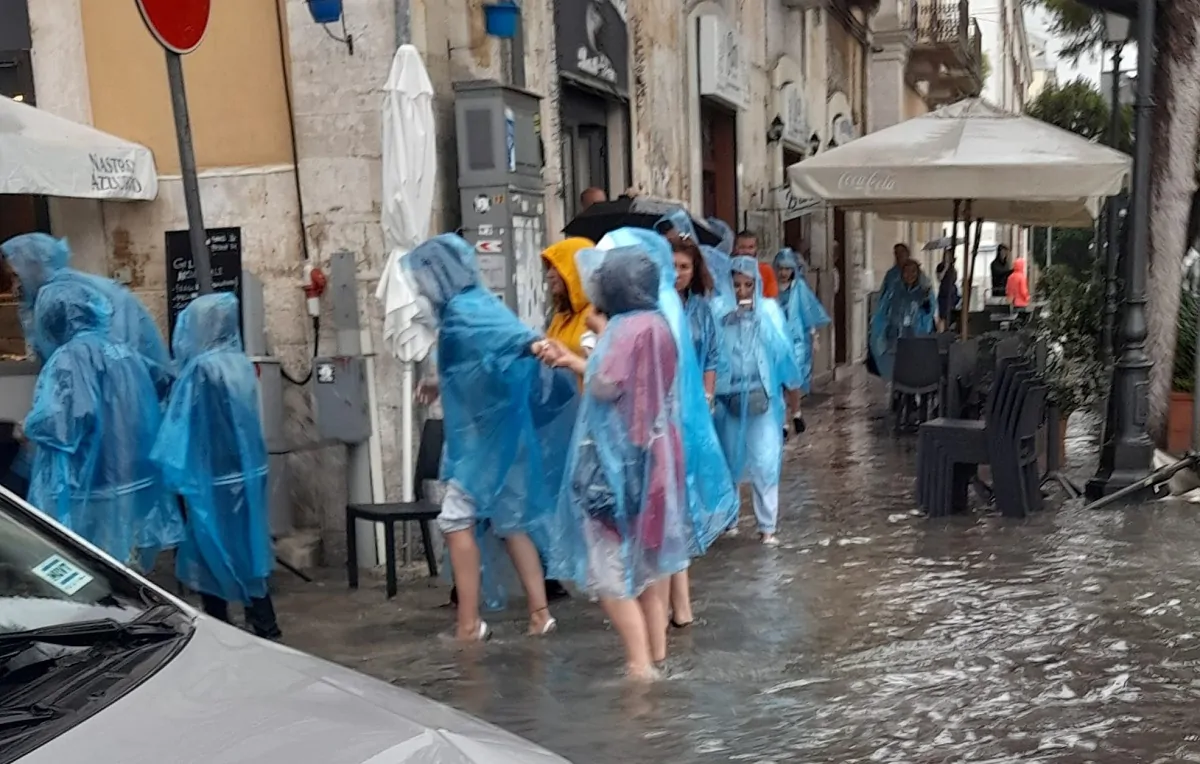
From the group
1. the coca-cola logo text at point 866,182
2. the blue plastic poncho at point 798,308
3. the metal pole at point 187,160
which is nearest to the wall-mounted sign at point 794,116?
the blue plastic poncho at point 798,308

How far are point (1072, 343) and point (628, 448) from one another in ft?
21.1

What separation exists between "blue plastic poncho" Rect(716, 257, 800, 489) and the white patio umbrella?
1.77 m

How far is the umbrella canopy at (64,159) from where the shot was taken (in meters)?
6.07

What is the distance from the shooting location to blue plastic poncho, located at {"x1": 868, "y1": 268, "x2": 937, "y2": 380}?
12.9 meters

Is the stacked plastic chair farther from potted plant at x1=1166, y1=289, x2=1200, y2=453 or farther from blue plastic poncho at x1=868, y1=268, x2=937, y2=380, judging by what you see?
blue plastic poncho at x1=868, y1=268, x2=937, y2=380

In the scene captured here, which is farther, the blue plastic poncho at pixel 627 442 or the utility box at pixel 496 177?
the utility box at pixel 496 177

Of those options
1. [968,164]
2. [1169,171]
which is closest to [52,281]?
[968,164]

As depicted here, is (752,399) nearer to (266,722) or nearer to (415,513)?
(415,513)

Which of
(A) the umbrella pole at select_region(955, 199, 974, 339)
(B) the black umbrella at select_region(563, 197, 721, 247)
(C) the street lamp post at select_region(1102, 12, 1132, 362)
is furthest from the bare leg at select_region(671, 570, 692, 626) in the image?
(C) the street lamp post at select_region(1102, 12, 1132, 362)

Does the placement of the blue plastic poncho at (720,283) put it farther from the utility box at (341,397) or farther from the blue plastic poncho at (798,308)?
the blue plastic poncho at (798,308)

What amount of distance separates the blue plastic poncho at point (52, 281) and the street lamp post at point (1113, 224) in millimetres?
7991

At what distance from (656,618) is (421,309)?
6.89 feet

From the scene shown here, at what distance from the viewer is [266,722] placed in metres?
2.07

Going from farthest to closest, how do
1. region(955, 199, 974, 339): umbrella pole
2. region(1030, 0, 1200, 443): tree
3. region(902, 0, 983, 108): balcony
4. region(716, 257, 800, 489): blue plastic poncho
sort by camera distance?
region(902, 0, 983, 108): balcony
region(955, 199, 974, 339): umbrella pole
region(1030, 0, 1200, 443): tree
region(716, 257, 800, 489): blue plastic poncho
